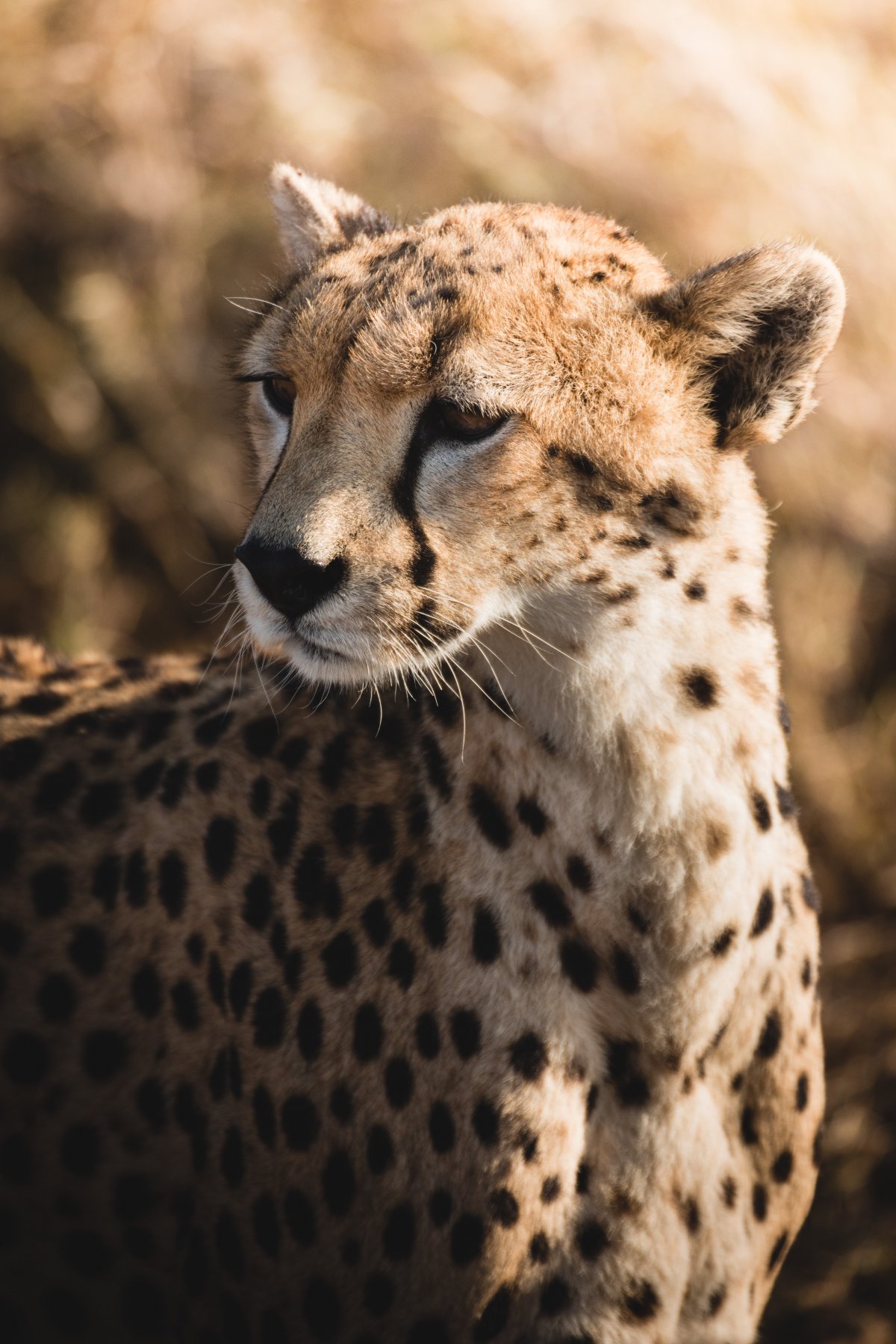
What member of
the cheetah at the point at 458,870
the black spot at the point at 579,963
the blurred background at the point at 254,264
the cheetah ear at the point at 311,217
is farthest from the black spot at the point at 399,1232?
the blurred background at the point at 254,264

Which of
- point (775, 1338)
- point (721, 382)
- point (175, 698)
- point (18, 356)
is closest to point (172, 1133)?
point (175, 698)

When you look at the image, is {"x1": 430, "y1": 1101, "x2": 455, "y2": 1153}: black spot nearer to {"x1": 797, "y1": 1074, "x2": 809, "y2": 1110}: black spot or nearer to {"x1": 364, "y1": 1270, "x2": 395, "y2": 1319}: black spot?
{"x1": 364, "y1": 1270, "x2": 395, "y2": 1319}: black spot

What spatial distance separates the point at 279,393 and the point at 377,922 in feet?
2.09

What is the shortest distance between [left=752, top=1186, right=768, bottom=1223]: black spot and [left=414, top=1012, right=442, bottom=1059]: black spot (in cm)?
46

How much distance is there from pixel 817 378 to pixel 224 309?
8.26 ft

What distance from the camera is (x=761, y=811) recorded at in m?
1.55

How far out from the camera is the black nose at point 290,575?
52.7 inches

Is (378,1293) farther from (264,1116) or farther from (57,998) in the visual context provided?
(57,998)

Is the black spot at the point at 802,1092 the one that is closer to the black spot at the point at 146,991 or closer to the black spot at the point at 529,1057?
the black spot at the point at 529,1057

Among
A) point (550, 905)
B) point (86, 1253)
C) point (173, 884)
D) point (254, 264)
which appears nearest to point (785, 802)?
point (550, 905)

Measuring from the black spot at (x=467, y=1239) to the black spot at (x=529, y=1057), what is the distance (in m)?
0.17

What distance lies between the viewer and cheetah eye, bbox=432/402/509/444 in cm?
137

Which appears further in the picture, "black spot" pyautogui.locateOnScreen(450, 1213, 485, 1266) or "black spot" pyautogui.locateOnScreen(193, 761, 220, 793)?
"black spot" pyautogui.locateOnScreen(193, 761, 220, 793)

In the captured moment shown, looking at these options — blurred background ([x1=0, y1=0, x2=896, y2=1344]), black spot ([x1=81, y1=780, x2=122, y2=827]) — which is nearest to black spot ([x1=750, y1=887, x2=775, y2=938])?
black spot ([x1=81, y1=780, x2=122, y2=827])
